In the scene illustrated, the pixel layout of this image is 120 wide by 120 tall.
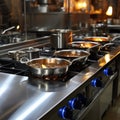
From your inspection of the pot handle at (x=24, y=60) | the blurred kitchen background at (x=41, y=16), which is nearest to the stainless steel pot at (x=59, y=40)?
the blurred kitchen background at (x=41, y=16)

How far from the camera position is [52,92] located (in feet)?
3.27

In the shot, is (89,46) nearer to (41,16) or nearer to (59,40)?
(59,40)

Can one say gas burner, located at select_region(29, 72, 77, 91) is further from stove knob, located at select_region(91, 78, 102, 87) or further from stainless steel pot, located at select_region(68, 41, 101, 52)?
stainless steel pot, located at select_region(68, 41, 101, 52)

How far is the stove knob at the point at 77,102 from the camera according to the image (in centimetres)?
110

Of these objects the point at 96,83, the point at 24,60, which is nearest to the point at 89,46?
the point at 96,83

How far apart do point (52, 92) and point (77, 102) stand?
0.19 m

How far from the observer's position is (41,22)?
242 cm

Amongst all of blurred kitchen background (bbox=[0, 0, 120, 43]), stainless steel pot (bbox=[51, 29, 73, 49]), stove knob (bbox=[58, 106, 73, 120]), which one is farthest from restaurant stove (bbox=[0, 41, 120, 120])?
blurred kitchen background (bbox=[0, 0, 120, 43])

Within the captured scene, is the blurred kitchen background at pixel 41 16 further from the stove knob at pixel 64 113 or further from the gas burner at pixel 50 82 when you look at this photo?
the stove knob at pixel 64 113

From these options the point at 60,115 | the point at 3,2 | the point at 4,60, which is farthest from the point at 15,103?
the point at 3,2

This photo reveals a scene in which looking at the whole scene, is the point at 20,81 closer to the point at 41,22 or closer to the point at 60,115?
the point at 60,115

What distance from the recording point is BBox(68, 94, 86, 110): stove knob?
3.62ft

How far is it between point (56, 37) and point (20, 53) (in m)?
0.48

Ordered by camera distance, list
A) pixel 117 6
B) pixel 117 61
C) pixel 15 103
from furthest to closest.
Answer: pixel 117 6 → pixel 117 61 → pixel 15 103
